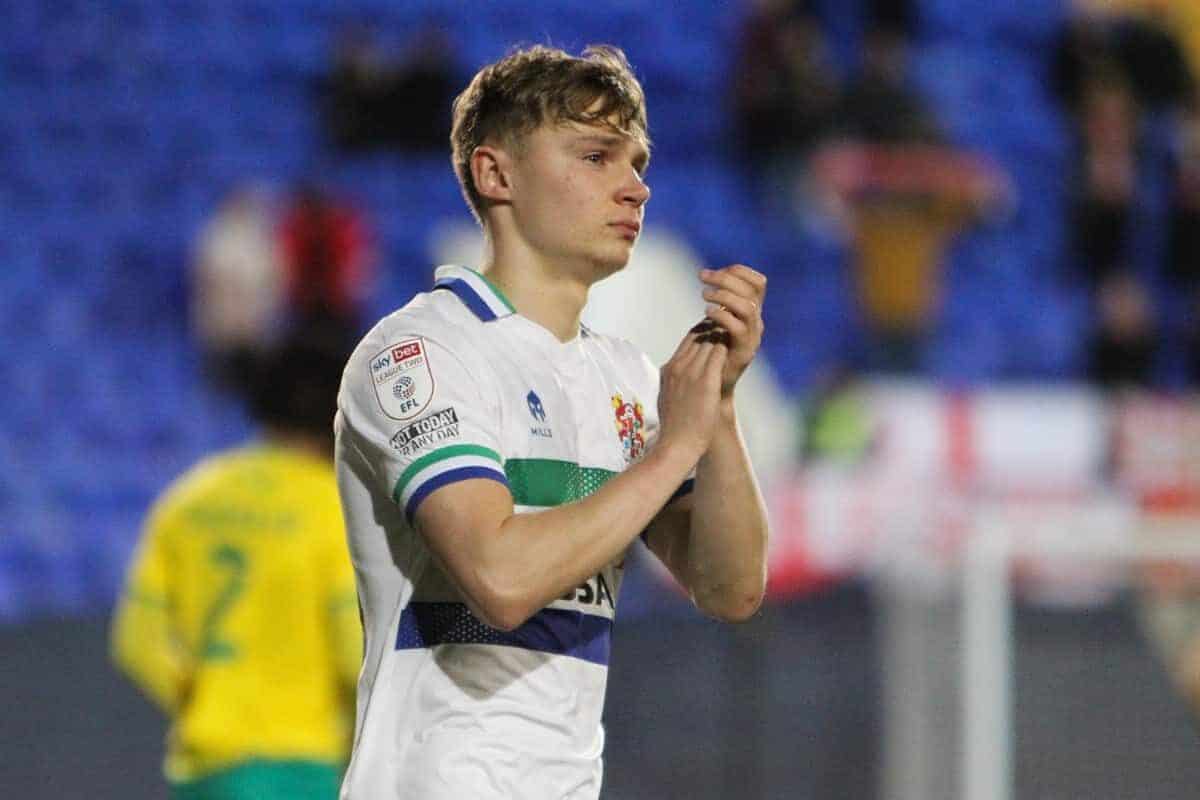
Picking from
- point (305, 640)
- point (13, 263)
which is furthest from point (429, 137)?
point (305, 640)

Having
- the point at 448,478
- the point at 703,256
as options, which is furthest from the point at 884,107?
the point at 448,478

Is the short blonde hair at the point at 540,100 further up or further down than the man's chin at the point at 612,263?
further up

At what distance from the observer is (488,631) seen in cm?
245

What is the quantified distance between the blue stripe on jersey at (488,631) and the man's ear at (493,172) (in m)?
0.55

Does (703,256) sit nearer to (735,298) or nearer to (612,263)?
(612,263)

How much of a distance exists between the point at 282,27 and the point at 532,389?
840cm

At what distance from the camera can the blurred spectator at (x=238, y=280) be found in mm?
8703

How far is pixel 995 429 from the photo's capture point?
29.0 feet

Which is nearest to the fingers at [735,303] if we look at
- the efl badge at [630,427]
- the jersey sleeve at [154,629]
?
the efl badge at [630,427]

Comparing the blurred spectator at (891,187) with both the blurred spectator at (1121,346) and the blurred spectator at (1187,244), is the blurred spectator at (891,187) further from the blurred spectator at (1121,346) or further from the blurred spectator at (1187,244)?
the blurred spectator at (1187,244)

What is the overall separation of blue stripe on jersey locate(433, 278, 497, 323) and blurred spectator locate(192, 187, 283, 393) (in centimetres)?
598

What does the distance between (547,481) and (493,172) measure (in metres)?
0.43

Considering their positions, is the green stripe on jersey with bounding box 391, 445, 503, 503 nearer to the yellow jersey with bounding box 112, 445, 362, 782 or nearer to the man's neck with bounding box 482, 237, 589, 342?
the man's neck with bounding box 482, 237, 589, 342

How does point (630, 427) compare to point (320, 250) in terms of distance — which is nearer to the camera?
point (630, 427)
